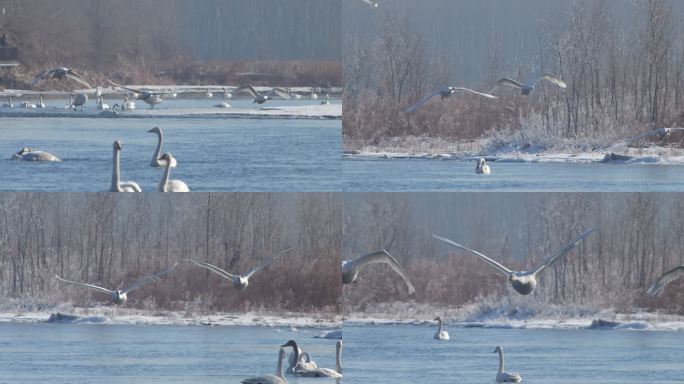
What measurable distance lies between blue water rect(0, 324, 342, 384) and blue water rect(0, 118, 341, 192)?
2644mm

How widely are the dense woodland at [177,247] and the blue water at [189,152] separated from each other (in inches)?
74.9

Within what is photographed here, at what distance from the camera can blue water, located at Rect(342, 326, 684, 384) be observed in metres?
24.0

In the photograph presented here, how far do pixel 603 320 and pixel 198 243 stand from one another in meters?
8.62

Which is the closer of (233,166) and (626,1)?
(233,166)

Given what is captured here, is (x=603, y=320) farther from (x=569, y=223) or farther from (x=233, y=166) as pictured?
(x=233, y=166)

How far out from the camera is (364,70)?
1391 inches

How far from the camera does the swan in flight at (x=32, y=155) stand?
28219 mm

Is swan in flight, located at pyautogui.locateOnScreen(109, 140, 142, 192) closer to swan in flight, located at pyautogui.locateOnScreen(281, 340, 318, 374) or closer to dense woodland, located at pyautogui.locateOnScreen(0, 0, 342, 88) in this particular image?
swan in flight, located at pyautogui.locateOnScreen(281, 340, 318, 374)

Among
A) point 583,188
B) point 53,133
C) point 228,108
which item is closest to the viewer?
point 583,188

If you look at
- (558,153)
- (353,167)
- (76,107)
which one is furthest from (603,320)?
(76,107)

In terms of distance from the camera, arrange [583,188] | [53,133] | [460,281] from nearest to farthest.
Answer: [583,188]
[53,133]
[460,281]

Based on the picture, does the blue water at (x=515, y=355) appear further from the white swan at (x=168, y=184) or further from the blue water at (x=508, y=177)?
the white swan at (x=168, y=184)

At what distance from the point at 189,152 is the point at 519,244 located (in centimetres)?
973

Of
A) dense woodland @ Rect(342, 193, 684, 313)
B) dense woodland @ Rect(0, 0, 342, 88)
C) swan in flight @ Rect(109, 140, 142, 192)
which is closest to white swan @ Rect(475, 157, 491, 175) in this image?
dense woodland @ Rect(342, 193, 684, 313)
